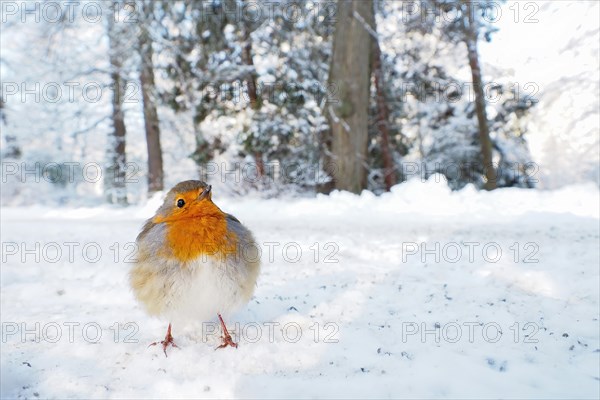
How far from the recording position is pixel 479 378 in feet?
6.80

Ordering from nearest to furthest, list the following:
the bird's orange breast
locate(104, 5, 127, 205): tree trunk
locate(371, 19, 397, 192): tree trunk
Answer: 1. the bird's orange breast
2. locate(371, 19, 397, 192): tree trunk
3. locate(104, 5, 127, 205): tree trunk

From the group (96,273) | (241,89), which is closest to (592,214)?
(96,273)

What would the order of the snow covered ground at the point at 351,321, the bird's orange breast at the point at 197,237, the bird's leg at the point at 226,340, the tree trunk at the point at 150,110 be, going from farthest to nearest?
1. the tree trunk at the point at 150,110
2. the bird's leg at the point at 226,340
3. the bird's orange breast at the point at 197,237
4. the snow covered ground at the point at 351,321

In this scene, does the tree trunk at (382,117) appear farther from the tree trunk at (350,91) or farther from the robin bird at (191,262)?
the robin bird at (191,262)

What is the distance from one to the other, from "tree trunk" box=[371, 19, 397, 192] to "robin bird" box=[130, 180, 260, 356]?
11.3 m

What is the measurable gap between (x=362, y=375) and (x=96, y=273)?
2882 millimetres

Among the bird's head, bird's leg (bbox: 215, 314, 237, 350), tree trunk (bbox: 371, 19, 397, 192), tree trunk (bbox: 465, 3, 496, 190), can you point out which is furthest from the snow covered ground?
tree trunk (bbox: 371, 19, 397, 192)

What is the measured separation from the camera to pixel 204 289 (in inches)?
92.4

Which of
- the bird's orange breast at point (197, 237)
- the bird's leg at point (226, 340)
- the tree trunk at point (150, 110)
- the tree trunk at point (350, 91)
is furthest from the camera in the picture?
the tree trunk at point (150, 110)

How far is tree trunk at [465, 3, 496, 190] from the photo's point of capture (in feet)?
40.5

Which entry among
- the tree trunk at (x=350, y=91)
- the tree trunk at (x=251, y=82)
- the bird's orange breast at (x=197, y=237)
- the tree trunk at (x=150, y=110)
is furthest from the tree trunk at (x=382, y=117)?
the bird's orange breast at (x=197, y=237)

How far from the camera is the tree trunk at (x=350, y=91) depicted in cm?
854

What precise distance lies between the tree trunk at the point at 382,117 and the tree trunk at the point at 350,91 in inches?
181

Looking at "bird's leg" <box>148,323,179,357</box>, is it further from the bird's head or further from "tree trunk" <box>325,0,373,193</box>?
"tree trunk" <box>325,0,373,193</box>
